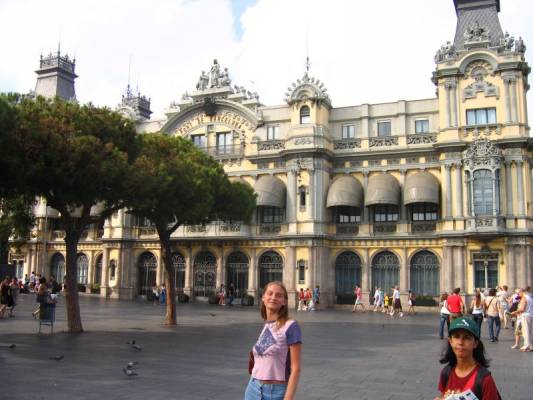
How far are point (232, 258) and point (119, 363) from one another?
31607 mm

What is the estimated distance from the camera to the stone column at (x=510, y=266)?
36.9m

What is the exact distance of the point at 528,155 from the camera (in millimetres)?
39250

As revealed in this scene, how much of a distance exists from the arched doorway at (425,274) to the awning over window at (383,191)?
434 cm

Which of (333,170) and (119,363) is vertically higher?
(333,170)

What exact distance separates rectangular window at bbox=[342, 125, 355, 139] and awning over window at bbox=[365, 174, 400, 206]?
15.1 feet

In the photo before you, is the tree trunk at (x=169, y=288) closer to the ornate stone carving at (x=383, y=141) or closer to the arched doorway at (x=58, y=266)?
the ornate stone carving at (x=383, y=141)

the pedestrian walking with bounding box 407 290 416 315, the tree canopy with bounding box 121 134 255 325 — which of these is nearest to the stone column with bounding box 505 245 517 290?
the pedestrian walking with bounding box 407 290 416 315

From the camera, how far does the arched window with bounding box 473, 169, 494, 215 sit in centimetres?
3856

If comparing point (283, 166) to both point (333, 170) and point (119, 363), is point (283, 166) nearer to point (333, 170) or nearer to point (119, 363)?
point (333, 170)

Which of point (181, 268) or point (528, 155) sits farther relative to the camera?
point (181, 268)

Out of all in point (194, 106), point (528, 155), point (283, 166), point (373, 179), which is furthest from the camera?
point (194, 106)

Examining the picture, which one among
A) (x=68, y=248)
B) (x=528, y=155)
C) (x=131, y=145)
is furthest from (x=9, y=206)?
(x=528, y=155)

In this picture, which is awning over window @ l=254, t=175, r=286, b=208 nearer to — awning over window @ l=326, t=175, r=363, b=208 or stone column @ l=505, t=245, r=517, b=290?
awning over window @ l=326, t=175, r=363, b=208

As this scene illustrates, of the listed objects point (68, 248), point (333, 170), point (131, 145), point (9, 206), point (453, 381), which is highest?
point (333, 170)
